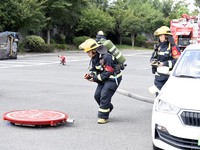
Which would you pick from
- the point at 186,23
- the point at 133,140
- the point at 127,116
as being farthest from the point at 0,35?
the point at 133,140

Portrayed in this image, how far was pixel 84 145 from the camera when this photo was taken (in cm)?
614

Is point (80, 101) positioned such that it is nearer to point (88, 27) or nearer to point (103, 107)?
point (103, 107)

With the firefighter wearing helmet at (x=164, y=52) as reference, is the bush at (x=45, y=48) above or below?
below

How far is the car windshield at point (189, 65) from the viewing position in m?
6.31

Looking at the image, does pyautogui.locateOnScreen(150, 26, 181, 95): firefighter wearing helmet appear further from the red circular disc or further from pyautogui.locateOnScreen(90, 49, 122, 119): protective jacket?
the red circular disc

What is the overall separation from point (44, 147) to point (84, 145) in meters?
0.60

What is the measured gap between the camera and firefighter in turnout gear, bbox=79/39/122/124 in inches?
292

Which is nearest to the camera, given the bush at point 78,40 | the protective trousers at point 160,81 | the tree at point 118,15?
the protective trousers at point 160,81

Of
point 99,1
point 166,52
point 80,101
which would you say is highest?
point 99,1

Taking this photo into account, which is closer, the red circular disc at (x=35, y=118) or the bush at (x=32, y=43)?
the red circular disc at (x=35, y=118)

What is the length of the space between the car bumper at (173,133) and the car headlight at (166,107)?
0.05m

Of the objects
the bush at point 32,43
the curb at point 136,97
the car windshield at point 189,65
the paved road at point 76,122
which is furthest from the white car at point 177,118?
the bush at point 32,43

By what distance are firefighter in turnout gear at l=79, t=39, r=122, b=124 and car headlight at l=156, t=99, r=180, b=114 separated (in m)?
2.19

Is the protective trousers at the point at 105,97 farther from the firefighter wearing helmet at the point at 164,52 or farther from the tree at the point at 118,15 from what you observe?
the tree at the point at 118,15
